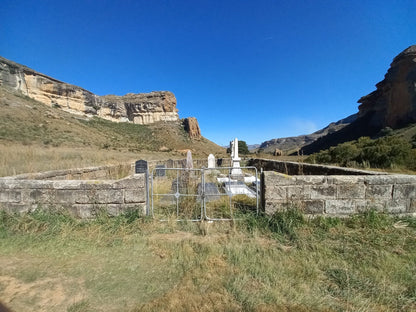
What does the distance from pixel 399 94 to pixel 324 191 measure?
186ft

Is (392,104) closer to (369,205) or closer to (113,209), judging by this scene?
(369,205)

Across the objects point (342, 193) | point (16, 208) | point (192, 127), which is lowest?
point (16, 208)

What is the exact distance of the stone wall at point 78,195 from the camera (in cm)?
332

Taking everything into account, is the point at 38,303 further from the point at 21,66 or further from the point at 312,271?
the point at 21,66

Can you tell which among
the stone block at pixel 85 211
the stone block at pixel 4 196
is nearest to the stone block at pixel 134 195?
the stone block at pixel 85 211

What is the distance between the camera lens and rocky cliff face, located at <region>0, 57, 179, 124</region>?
38.4 metres

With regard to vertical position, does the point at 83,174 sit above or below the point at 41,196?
above

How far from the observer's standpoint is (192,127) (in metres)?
67.1

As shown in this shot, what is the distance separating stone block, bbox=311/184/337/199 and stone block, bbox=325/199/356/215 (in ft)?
0.39

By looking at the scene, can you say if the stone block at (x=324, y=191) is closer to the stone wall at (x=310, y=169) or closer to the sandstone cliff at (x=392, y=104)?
the stone wall at (x=310, y=169)

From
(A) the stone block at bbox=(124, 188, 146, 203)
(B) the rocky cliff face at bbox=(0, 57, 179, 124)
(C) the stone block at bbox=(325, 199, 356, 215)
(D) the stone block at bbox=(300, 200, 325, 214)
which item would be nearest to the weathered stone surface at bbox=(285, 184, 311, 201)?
(D) the stone block at bbox=(300, 200, 325, 214)

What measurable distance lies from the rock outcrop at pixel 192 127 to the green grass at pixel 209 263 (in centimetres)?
6087

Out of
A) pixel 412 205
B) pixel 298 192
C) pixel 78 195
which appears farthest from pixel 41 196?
pixel 412 205

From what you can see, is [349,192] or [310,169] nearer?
[349,192]
